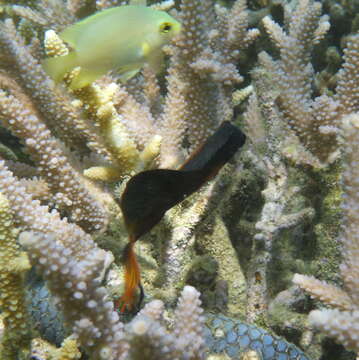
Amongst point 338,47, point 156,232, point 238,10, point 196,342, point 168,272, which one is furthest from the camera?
point 338,47

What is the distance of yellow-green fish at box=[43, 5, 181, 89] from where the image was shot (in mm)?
1833

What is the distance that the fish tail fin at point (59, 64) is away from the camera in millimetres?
1831

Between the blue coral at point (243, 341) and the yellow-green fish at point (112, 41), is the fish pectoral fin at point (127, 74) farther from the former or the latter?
the blue coral at point (243, 341)

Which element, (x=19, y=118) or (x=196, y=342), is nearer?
(x=196, y=342)

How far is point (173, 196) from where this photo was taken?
1.69m

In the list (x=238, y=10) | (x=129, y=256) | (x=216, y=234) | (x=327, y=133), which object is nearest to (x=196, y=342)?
(x=129, y=256)

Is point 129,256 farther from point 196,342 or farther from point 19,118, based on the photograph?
point 19,118

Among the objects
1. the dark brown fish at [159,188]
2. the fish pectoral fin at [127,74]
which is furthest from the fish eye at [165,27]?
the dark brown fish at [159,188]

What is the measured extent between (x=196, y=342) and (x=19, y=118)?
1.59 metres

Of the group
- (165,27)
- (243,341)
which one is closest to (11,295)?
(243,341)

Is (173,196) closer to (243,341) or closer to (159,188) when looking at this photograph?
(159,188)

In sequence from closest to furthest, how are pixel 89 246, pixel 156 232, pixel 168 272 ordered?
pixel 89 246 < pixel 168 272 < pixel 156 232

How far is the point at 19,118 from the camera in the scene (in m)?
2.11

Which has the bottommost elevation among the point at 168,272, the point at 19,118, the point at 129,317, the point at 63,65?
the point at 168,272
